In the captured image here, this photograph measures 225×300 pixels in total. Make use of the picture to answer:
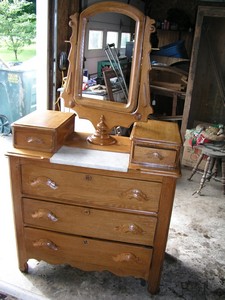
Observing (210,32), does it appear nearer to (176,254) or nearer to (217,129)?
(217,129)

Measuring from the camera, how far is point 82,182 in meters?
1.47

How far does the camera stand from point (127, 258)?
1573mm

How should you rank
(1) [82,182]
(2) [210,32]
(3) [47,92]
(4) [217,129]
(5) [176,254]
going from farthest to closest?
(2) [210,32], (3) [47,92], (4) [217,129], (5) [176,254], (1) [82,182]

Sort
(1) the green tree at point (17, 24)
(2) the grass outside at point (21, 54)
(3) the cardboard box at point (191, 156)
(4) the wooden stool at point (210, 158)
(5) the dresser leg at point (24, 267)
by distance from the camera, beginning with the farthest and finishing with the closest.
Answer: (2) the grass outside at point (21, 54)
(1) the green tree at point (17, 24)
(3) the cardboard box at point (191, 156)
(4) the wooden stool at point (210, 158)
(5) the dresser leg at point (24, 267)

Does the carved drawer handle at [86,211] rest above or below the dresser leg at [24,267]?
above

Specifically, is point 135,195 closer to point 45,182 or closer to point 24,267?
point 45,182

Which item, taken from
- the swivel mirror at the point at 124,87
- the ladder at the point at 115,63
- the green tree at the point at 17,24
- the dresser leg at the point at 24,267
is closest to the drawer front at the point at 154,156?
the swivel mirror at the point at 124,87

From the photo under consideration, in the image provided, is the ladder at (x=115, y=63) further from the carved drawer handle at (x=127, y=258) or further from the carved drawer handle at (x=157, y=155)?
the carved drawer handle at (x=127, y=258)

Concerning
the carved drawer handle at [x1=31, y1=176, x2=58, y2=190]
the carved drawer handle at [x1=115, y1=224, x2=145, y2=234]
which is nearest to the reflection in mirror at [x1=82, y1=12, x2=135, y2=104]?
the carved drawer handle at [x1=31, y1=176, x2=58, y2=190]

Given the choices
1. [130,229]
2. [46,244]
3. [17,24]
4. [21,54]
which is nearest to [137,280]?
[130,229]

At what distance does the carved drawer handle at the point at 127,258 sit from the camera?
5.17 feet

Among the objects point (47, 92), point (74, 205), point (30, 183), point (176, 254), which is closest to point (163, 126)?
point (74, 205)

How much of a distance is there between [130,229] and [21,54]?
3154 mm

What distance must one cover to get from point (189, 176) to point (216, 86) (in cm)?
178
